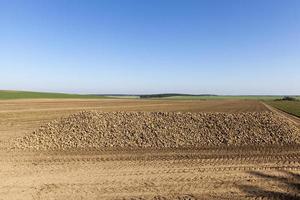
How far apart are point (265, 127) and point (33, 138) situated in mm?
14862

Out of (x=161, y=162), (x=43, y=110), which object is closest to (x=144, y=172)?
(x=161, y=162)

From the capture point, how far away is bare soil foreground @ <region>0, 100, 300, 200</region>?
10.7 meters

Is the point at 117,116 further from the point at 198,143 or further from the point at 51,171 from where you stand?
the point at 51,171

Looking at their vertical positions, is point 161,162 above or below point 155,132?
below

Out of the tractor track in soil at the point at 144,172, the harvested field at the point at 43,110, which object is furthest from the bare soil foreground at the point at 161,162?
the harvested field at the point at 43,110

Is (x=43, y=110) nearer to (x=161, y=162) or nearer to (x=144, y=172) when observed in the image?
(x=161, y=162)

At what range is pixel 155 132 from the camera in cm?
2022

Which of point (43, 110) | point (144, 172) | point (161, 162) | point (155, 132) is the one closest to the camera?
point (144, 172)

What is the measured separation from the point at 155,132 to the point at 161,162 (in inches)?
222

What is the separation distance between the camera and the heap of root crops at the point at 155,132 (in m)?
18.7

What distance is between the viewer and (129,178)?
1205 centimetres

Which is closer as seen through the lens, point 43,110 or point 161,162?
point 161,162

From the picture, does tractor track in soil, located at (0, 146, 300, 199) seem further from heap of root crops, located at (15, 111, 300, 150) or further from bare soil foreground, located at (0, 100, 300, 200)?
heap of root crops, located at (15, 111, 300, 150)

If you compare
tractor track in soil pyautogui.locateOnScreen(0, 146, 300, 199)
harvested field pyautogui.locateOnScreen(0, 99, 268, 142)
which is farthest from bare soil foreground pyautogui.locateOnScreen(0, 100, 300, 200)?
harvested field pyautogui.locateOnScreen(0, 99, 268, 142)
